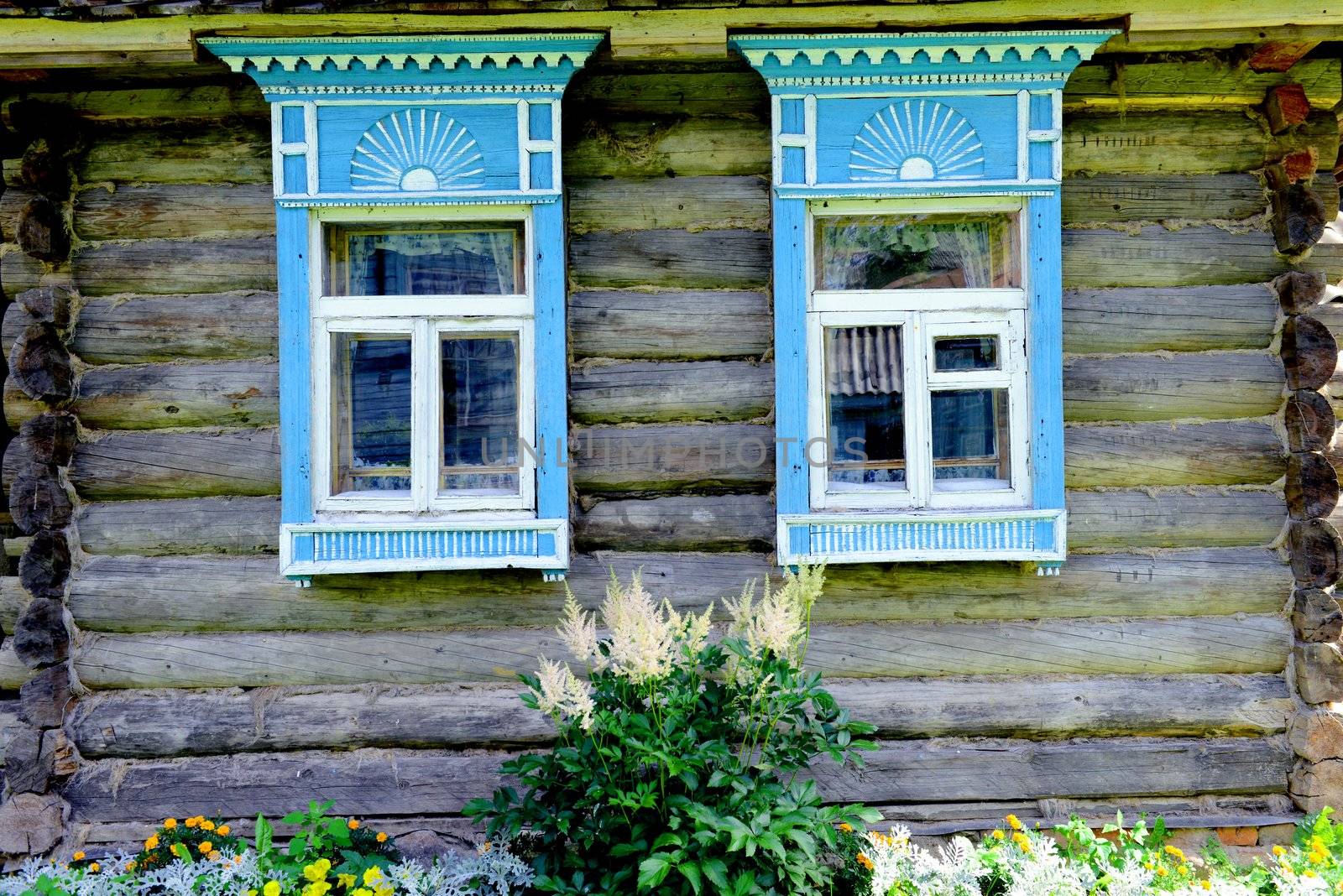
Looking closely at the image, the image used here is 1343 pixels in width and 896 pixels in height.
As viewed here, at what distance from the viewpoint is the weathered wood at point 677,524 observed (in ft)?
13.1

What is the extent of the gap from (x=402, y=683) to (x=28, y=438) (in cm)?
188

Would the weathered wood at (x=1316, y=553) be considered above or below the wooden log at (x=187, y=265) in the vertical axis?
below

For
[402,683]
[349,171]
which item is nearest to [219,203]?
[349,171]

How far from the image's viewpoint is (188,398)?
4012 millimetres

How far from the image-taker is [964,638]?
3977mm

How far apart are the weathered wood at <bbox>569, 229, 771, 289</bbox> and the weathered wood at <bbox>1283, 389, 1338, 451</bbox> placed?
2.32 metres

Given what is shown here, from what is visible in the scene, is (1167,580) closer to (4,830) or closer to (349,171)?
(349,171)

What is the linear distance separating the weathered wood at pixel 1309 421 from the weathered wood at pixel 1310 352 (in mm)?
53

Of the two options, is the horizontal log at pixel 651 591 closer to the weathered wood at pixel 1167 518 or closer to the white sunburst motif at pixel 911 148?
the weathered wood at pixel 1167 518

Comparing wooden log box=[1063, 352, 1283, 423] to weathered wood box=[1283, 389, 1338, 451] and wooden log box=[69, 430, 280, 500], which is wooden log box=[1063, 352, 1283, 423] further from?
wooden log box=[69, 430, 280, 500]

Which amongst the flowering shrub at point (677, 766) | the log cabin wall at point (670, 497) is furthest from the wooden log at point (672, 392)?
the flowering shrub at point (677, 766)

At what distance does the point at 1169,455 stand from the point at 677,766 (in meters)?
2.56

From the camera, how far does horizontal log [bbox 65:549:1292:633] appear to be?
3.96 metres

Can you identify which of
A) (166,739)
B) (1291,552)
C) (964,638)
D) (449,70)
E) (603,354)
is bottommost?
(166,739)
